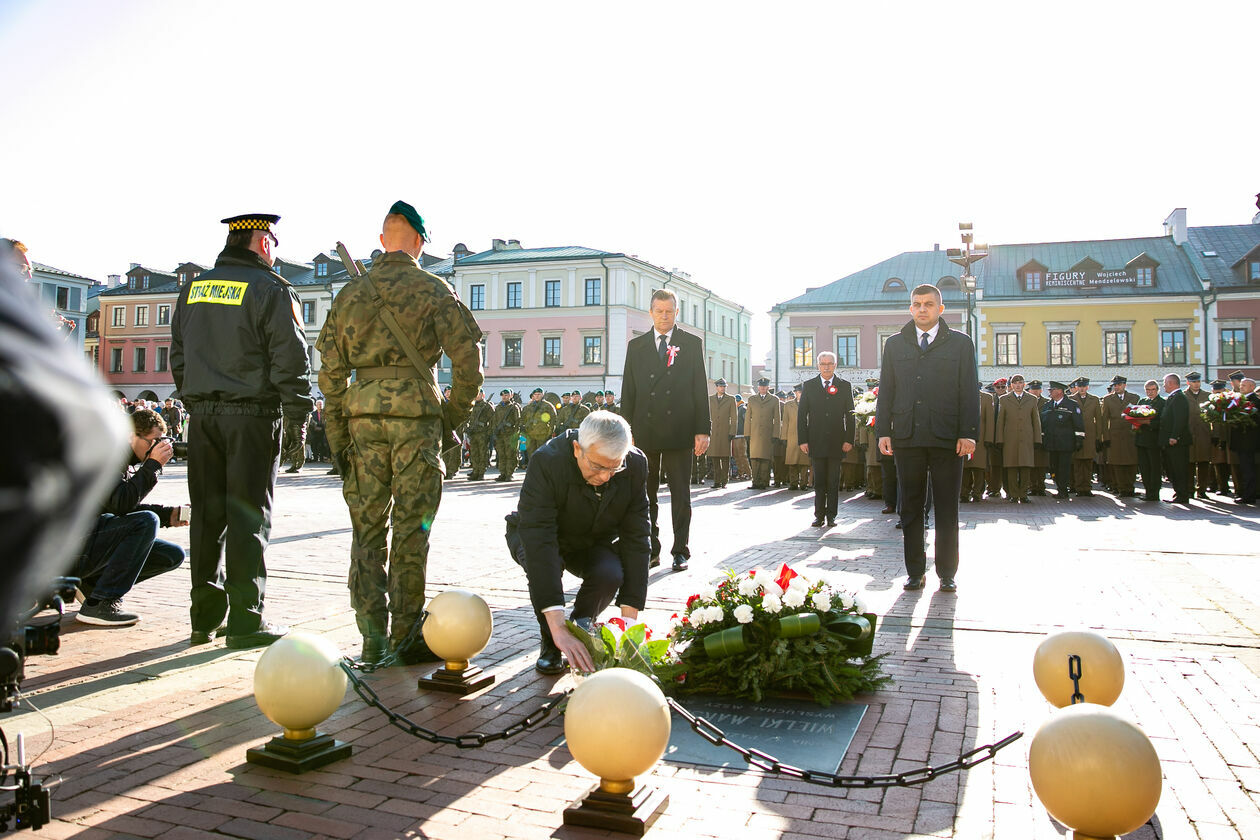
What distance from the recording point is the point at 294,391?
5.50m

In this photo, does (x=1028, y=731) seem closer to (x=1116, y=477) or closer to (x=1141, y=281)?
(x=1116, y=477)

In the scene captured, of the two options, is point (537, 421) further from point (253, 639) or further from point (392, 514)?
point (392, 514)

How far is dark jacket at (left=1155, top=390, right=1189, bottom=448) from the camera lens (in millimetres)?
15625

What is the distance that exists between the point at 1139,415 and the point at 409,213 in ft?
50.4

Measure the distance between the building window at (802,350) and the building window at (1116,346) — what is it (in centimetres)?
1623

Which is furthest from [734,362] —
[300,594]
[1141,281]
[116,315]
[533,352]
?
[300,594]

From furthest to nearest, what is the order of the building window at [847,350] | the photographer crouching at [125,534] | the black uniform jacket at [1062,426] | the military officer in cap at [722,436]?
the building window at [847,350], the military officer in cap at [722,436], the black uniform jacket at [1062,426], the photographer crouching at [125,534]

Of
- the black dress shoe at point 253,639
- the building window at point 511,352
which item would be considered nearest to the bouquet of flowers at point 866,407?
the black dress shoe at point 253,639

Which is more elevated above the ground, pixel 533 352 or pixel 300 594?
pixel 533 352

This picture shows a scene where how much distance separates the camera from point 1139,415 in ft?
54.0

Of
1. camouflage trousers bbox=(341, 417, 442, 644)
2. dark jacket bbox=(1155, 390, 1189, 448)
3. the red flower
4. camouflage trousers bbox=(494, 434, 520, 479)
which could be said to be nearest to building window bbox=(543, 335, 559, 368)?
camouflage trousers bbox=(494, 434, 520, 479)

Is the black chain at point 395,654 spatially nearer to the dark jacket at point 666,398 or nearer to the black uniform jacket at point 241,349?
the black uniform jacket at point 241,349

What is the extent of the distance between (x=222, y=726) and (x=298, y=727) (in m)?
0.70

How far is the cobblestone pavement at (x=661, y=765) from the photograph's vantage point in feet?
9.78
